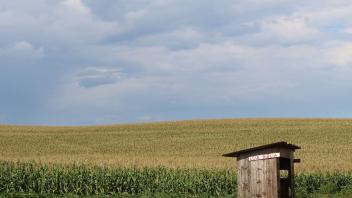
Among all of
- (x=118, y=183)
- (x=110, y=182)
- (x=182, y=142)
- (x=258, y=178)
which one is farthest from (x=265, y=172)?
(x=182, y=142)

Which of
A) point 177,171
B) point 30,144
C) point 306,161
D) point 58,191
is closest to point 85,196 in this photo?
point 58,191

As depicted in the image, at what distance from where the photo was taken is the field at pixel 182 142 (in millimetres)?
40281

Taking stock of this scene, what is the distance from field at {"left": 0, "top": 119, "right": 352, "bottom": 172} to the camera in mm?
40281

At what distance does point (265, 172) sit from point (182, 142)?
124 feet

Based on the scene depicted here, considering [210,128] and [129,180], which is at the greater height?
[210,128]

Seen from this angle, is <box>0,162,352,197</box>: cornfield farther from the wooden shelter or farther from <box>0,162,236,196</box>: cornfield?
the wooden shelter

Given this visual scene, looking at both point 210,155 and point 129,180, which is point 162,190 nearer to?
point 129,180

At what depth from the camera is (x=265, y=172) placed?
20.2 m

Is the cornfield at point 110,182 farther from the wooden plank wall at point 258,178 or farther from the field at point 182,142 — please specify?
the wooden plank wall at point 258,178

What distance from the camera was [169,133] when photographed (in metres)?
66.9

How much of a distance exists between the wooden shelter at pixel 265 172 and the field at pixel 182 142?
15.1 m

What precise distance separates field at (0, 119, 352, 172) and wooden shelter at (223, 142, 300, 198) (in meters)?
15.1

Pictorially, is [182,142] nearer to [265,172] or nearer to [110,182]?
[110,182]

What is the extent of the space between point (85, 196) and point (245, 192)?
34.4 feet
